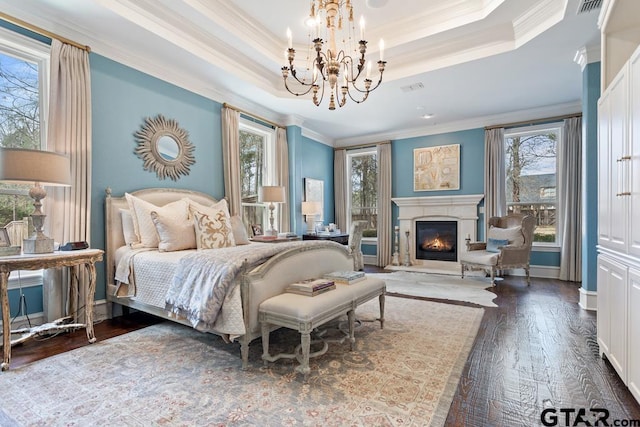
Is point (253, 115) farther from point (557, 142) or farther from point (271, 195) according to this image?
point (557, 142)

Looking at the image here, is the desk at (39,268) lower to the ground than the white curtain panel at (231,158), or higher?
lower

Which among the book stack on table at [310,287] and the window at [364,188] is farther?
the window at [364,188]

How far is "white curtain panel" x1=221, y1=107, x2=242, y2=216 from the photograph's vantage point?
4543 millimetres

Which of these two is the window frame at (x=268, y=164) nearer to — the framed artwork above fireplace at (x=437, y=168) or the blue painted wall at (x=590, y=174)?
the framed artwork above fireplace at (x=437, y=168)

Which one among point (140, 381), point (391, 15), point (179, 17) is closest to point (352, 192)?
point (391, 15)

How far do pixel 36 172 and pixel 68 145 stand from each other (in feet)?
2.44

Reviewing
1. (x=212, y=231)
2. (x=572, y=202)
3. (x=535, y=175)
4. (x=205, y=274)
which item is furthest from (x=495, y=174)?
(x=205, y=274)

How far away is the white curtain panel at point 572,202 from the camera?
4.91 meters

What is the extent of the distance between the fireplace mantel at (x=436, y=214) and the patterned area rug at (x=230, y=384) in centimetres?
356

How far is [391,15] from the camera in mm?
3420

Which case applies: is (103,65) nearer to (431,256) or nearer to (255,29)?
(255,29)

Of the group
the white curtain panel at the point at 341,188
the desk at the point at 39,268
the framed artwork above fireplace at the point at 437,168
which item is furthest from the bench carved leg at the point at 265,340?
the white curtain panel at the point at 341,188

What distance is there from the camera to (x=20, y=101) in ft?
9.20

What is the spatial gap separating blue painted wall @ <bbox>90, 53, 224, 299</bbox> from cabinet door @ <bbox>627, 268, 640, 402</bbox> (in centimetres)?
421
